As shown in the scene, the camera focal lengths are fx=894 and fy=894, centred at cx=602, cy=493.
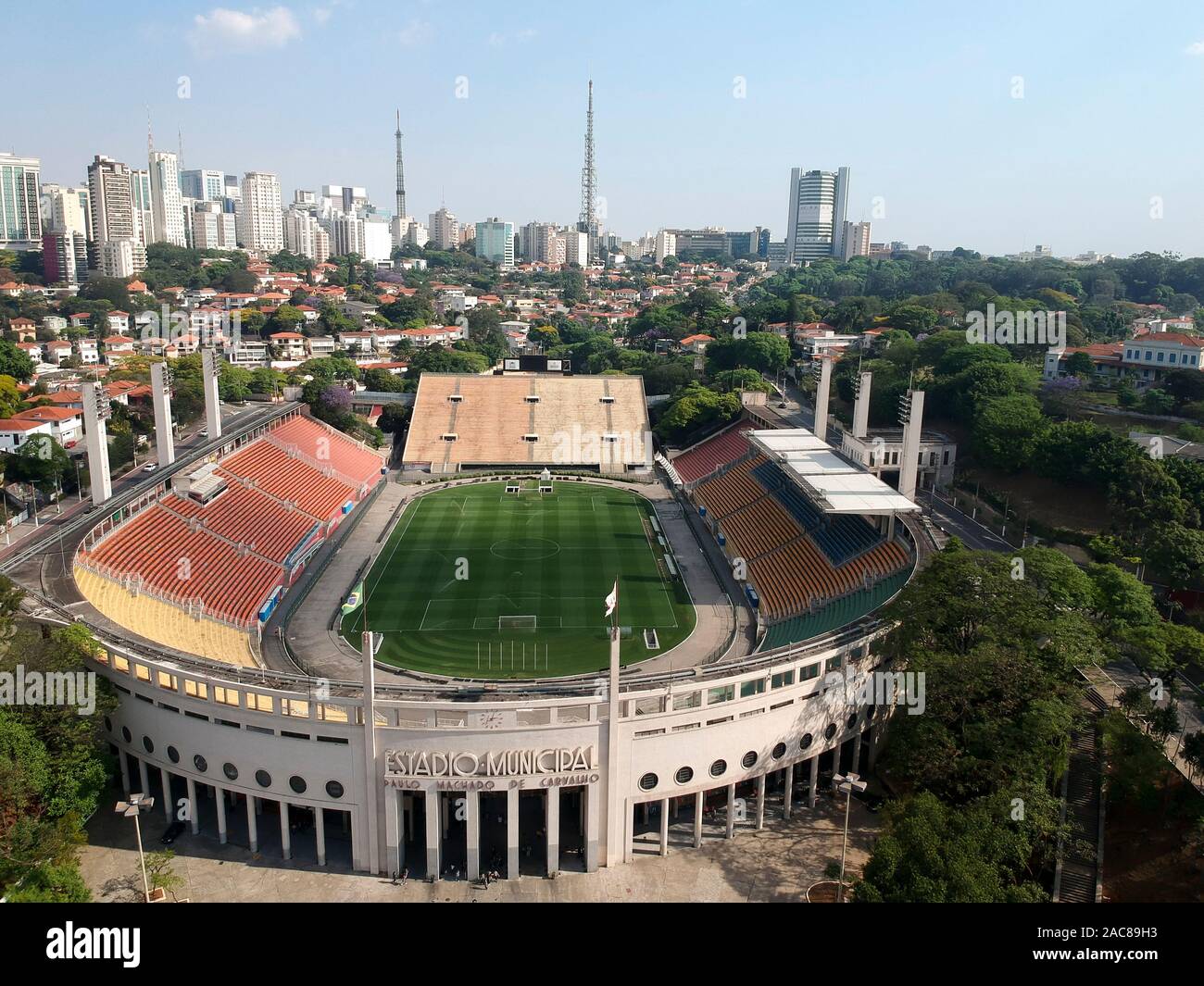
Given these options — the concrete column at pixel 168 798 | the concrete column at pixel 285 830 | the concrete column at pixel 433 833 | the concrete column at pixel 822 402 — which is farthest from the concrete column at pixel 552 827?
the concrete column at pixel 822 402

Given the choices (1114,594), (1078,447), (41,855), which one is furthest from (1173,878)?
(1078,447)

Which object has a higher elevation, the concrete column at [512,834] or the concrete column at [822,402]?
the concrete column at [822,402]

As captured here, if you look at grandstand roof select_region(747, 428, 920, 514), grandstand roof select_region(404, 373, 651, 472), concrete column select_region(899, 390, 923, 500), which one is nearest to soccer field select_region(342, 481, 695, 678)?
grandstand roof select_region(747, 428, 920, 514)

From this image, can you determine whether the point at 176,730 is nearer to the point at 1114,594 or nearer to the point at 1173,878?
the point at 1173,878

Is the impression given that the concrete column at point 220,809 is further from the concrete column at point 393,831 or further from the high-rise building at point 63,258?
the high-rise building at point 63,258

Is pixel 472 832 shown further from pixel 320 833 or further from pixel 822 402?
pixel 822 402

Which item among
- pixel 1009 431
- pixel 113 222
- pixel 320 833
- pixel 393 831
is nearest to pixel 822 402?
pixel 1009 431
